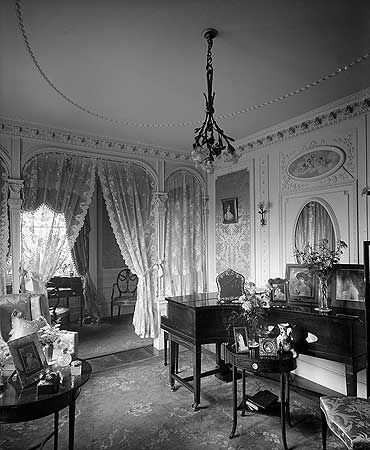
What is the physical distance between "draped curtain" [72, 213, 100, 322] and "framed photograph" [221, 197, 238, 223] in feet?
11.7

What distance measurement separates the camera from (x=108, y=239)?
7.99 metres

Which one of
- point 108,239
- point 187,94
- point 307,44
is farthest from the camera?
point 108,239

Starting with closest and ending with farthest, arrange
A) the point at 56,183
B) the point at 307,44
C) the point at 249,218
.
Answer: the point at 307,44 → the point at 56,183 → the point at 249,218

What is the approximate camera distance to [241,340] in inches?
120

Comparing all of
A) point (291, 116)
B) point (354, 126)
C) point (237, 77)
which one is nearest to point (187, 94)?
point (237, 77)

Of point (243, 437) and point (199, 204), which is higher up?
point (199, 204)

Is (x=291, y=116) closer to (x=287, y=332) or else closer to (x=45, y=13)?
(x=287, y=332)

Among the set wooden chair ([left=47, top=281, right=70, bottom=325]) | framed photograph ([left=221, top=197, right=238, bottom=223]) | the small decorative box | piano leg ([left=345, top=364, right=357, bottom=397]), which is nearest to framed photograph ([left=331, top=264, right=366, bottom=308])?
piano leg ([left=345, top=364, right=357, bottom=397])

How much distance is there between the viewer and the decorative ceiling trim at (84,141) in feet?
14.4

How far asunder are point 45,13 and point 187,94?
1.61 metres

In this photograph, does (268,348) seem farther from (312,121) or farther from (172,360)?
(312,121)

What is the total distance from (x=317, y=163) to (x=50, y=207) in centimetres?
366

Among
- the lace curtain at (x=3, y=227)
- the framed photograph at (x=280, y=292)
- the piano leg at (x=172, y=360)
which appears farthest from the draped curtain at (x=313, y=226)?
the lace curtain at (x=3, y=227)

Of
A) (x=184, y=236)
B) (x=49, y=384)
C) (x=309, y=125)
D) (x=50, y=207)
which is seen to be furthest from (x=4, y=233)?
(x=309, y=125)
